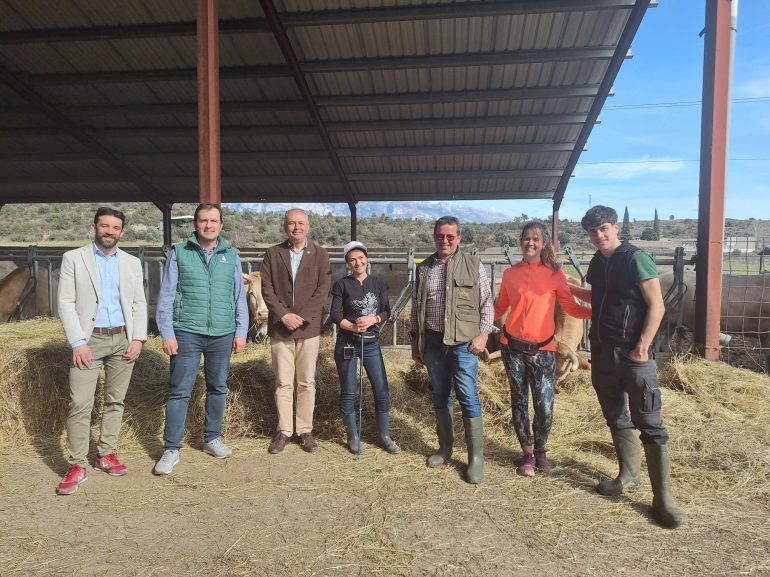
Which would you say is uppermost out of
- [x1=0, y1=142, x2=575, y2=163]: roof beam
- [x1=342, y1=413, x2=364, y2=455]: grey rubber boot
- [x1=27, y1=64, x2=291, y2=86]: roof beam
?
[x1=27, y1=64, x2=291, y2=86]: roof beam

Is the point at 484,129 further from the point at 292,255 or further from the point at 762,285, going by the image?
the point at 292,255

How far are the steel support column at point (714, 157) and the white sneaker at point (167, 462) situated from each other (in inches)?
223

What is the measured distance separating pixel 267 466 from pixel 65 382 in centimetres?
224

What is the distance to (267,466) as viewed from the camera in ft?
12.4

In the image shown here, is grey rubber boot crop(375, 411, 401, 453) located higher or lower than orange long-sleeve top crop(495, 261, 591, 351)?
lower

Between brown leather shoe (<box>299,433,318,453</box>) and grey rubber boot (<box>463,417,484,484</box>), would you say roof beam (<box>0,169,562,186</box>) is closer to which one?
brown leather shoe (<box>299,433,318,453</box>)

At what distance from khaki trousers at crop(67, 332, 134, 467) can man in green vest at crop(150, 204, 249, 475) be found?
324 millimetres

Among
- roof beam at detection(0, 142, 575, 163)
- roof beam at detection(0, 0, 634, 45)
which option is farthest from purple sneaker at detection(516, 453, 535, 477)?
roof beam at detection(0, 142, 575, 163)

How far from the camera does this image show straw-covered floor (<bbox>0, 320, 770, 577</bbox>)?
256 centimetres

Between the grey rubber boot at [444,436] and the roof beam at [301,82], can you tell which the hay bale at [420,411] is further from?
the roof beam at [301,82]

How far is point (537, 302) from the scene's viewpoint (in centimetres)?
358

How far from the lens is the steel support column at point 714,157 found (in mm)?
5578

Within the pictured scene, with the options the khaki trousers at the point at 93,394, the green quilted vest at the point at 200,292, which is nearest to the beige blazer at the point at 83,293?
the khaki trousers at the point at 93,394

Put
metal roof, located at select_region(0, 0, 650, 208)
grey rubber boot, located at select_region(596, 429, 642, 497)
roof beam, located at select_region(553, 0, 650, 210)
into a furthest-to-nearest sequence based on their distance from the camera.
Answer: metal roof, located at select_region(0, 0, 650, 208) < roof beam, located at select_region(553, 0, 650, 210) < grey rubber boot, located at select_region(596, 429, 642, 497)
